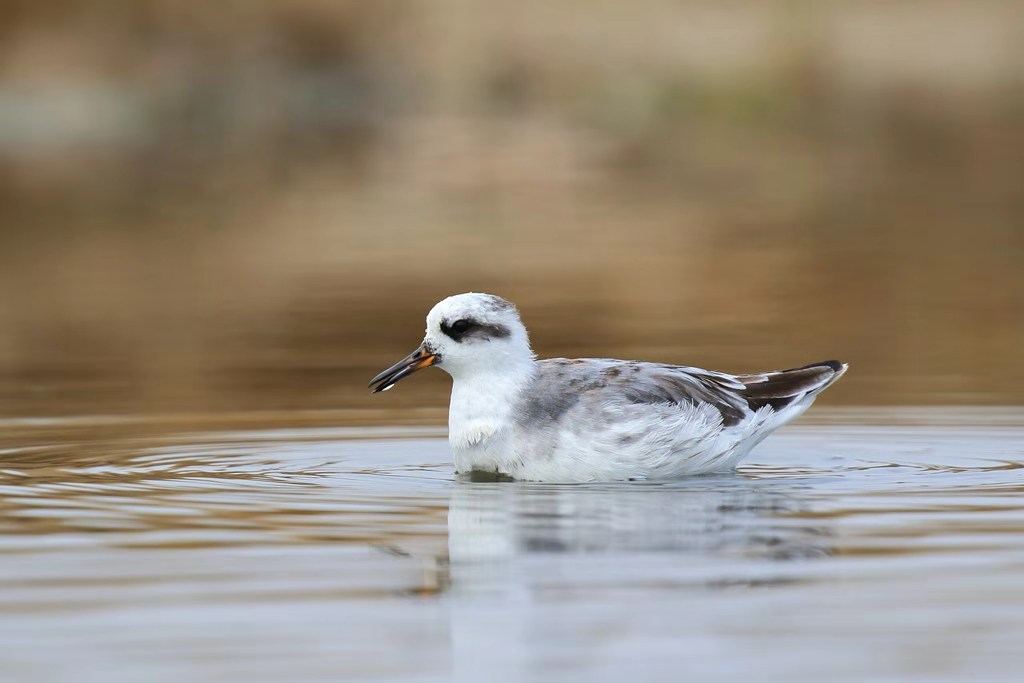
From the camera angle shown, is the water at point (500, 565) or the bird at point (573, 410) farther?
the bird at point (573, 410)

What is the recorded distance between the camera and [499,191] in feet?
127

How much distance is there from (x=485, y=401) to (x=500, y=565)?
111 inches

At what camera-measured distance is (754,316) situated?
Result: 64.2 ft

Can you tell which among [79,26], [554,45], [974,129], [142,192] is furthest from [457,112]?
[142,192]

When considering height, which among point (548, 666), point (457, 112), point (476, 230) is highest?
point (457, 112)

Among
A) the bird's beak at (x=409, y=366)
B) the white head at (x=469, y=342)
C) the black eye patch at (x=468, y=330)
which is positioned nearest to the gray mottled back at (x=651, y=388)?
the white head at (x=469, y=342)

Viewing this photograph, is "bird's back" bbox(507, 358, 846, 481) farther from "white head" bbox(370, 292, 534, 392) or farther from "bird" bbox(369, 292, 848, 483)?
"white head" bbox(370, 292, 534, 392)

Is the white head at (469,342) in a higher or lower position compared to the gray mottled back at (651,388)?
higher

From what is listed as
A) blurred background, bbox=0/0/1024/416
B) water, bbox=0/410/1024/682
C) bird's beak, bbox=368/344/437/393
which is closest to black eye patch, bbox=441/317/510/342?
bird's beak, bbox=368/344/437/393

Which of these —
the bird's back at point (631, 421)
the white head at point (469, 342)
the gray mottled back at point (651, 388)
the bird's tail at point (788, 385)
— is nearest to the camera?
the bird's back at point (631, 421)

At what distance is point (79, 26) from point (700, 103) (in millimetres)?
18267

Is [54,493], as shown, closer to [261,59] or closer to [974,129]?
[974,129]

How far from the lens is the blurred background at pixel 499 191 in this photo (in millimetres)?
17453

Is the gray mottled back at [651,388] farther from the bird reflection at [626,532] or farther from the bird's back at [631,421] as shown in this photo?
the bird reflection at [626,532]
